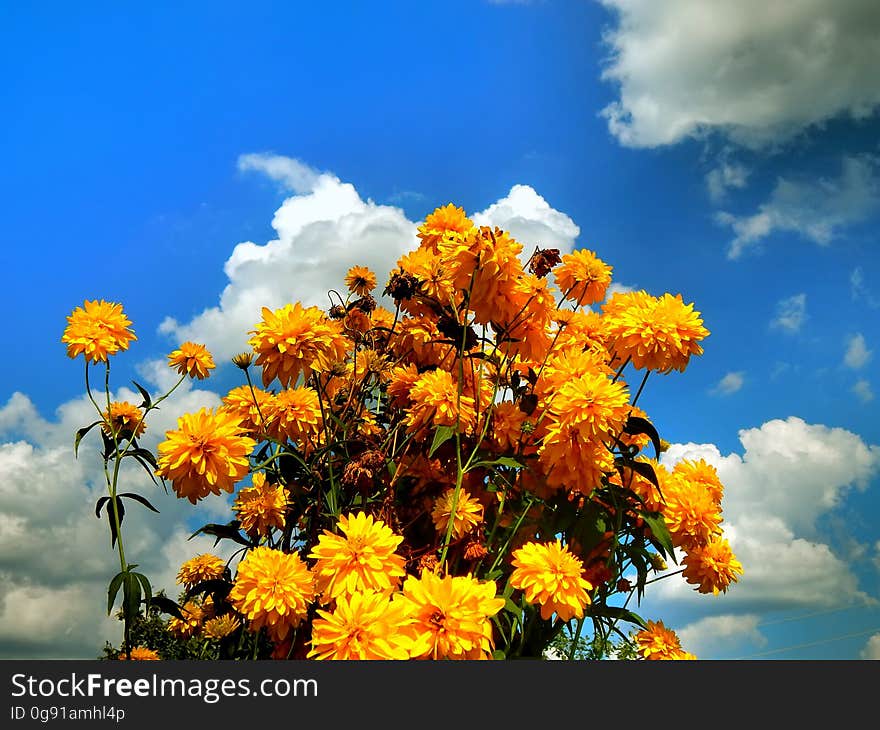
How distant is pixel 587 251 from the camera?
3145 millimetres

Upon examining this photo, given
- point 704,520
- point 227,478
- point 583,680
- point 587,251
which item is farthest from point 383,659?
point 587,251

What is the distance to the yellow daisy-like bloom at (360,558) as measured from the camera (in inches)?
77.2

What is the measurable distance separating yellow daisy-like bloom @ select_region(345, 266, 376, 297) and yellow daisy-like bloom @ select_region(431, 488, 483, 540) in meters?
1.48

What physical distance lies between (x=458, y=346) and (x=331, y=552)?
0.93 m

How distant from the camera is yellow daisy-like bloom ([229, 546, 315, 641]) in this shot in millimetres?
2330

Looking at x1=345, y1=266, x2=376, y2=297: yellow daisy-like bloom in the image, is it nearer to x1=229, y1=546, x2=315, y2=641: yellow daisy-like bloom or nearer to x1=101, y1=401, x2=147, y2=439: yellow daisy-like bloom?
x1=101, y1=401, x2=147, y2=439: yellow daisy-like bloom

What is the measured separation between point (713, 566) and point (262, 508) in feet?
5.76

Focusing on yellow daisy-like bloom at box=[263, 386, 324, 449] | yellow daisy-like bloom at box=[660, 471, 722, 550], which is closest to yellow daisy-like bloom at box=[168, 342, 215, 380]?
yellow daisy-like bloom at box=[263, 386, 324, 449]

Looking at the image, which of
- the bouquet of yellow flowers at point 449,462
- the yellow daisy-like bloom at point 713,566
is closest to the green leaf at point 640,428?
the bouquet of yellow flowers at point 449,462

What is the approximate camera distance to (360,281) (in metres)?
3.67

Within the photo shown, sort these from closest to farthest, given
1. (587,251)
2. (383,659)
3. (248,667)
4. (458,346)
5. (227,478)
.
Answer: (383,659), (248,667), (227,478), (458,346), (587,251)

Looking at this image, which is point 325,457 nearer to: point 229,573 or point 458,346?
point 458,346

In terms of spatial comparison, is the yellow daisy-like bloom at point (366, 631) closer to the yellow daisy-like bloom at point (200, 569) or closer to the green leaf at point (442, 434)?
the green leaf at point (442, 434)

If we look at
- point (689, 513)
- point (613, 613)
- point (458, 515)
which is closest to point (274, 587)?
point (458, 515)
